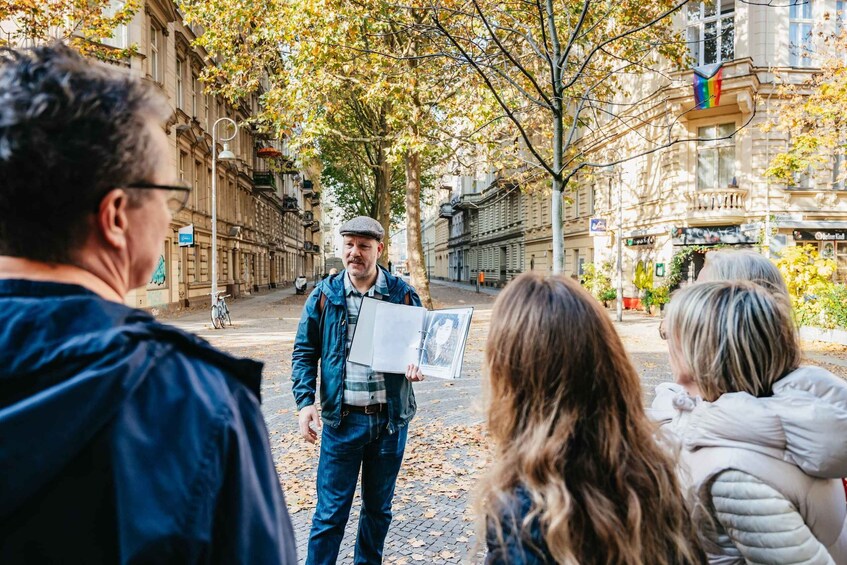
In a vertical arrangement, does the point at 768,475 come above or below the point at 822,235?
below

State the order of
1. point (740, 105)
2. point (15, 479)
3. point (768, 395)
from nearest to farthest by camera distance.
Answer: point (15, 479), point (768, 395), point (740, 105)

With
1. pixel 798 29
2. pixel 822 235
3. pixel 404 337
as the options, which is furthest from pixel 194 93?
pixel 822 235

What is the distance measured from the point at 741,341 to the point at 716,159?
69.2 feet

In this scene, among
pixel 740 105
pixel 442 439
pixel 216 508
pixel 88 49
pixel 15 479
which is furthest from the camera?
pixel 740 105

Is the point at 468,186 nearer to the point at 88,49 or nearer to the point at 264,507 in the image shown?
the point at 88,49

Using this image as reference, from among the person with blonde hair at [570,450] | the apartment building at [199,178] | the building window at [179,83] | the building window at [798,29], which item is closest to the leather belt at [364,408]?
the person with blonde hair at [570,450]

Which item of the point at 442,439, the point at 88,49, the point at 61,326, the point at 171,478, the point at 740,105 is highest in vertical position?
the point at 740,105

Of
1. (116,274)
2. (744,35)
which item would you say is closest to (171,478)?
(116,274)

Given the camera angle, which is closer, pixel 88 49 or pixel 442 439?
pixel 442 439

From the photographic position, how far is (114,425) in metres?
0.83

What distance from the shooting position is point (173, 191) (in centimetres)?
106

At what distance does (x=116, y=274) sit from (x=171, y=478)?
38 centimetres

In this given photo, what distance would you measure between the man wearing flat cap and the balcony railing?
62.8 feet

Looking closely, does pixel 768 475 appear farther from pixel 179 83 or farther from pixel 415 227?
pixel 179 83
